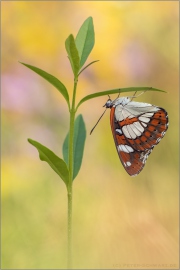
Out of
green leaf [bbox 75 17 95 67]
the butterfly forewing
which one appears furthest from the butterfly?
green leaf [bbox 75 17 95 67]

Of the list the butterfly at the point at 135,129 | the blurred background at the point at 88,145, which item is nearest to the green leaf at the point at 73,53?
the butterfly at the point at 135,129

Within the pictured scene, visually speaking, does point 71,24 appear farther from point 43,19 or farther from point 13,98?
point 13,98

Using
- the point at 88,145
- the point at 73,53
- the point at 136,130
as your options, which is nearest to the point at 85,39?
the point at 73,53

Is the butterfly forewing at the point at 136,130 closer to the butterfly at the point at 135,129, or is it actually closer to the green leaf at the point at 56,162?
the butterfly at the point at 135,129

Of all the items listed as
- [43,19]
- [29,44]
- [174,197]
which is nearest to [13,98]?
[29,44]

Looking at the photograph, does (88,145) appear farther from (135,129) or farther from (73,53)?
(73,53)

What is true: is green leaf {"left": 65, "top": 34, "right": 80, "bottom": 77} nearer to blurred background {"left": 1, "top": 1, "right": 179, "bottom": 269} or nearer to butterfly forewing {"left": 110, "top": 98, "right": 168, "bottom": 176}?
butterfly forewing {"left": 110, "top": 98, "right": 168, "bottom": 176}
